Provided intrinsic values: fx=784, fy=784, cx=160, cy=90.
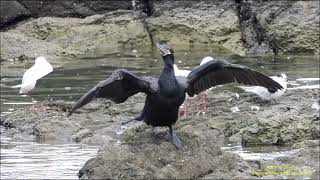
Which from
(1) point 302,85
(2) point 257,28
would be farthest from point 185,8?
(1) point 302,85

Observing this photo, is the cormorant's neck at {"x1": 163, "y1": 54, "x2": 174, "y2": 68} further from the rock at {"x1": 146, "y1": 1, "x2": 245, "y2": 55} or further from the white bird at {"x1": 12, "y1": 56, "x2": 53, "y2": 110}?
the rock at {"x1": 146, "y1": 1, "x2": 245, "y2": 55}

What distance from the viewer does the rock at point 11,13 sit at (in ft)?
81.3

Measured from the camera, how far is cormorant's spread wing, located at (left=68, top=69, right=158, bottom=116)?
27.5 feet

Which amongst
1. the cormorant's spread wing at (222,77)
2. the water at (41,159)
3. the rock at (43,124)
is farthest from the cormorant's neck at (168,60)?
the rock at (43,124)

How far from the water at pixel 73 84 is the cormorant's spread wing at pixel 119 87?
120 cm

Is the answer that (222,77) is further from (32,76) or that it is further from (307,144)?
(32,76)

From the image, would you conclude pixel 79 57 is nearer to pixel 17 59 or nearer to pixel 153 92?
pixel 17 59

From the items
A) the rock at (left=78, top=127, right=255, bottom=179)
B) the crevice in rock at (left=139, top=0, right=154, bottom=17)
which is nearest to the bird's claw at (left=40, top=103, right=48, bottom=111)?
the rock at (left=78, top=127, right=255, bottom=179)

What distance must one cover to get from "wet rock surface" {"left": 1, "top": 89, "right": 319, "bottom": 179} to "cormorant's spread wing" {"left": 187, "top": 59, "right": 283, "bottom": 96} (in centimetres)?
55

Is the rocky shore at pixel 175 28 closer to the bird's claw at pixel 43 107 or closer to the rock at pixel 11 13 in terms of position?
the rock at pixel 11 13

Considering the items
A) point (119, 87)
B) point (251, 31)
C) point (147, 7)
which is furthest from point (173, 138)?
point (147, 7)

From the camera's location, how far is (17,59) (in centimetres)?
2169

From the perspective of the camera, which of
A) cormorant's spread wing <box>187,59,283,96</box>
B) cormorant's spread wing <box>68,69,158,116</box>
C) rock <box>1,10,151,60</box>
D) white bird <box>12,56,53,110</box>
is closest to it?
cormorant's spread wing <box>68,69,158,116</box>

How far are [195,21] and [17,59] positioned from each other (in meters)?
5.65
